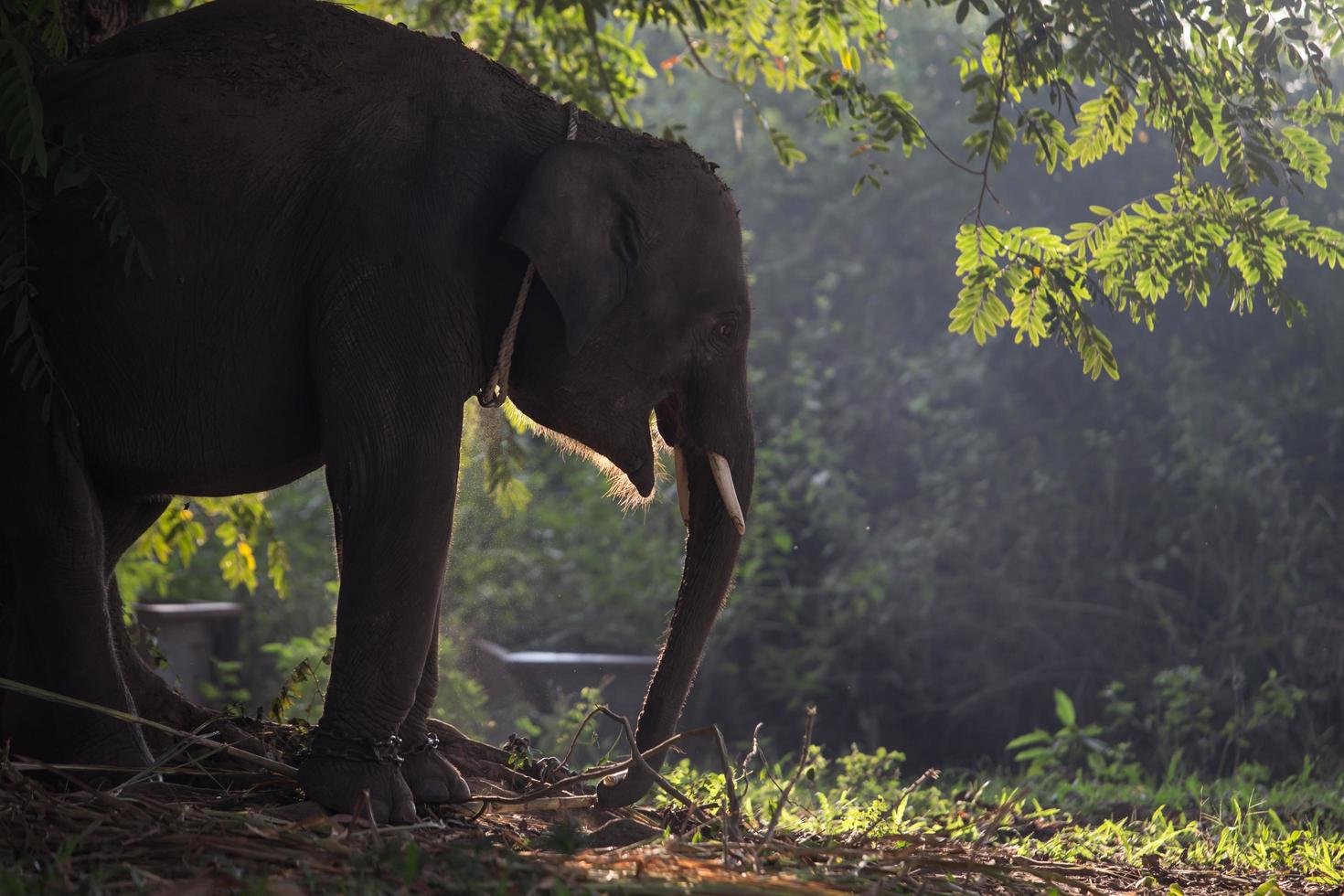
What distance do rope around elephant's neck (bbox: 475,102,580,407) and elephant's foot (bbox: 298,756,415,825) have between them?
950 millimetres

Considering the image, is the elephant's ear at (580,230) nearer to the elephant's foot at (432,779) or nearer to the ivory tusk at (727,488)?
the ivory tusk at (727,488)

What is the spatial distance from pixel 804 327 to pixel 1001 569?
3.52 meters

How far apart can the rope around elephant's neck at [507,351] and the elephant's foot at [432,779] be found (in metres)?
0.90

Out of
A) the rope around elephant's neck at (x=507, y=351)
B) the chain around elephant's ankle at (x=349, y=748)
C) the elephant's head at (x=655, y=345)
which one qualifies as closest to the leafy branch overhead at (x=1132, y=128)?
the elephant's head at (x=655, y=345)

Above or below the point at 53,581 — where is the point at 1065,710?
below

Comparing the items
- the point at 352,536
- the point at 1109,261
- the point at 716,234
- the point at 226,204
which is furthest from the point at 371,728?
the point at 1109,261

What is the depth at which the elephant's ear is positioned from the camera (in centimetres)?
364

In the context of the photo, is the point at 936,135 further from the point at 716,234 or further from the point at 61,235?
the point at 61,235

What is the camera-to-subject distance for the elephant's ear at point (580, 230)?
12.0ft

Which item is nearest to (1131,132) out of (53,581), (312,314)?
(312,314)

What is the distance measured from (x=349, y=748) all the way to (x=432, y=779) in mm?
449

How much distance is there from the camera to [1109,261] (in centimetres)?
508

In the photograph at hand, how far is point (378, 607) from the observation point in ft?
11.4

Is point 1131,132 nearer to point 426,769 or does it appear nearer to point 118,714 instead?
point 426,769
